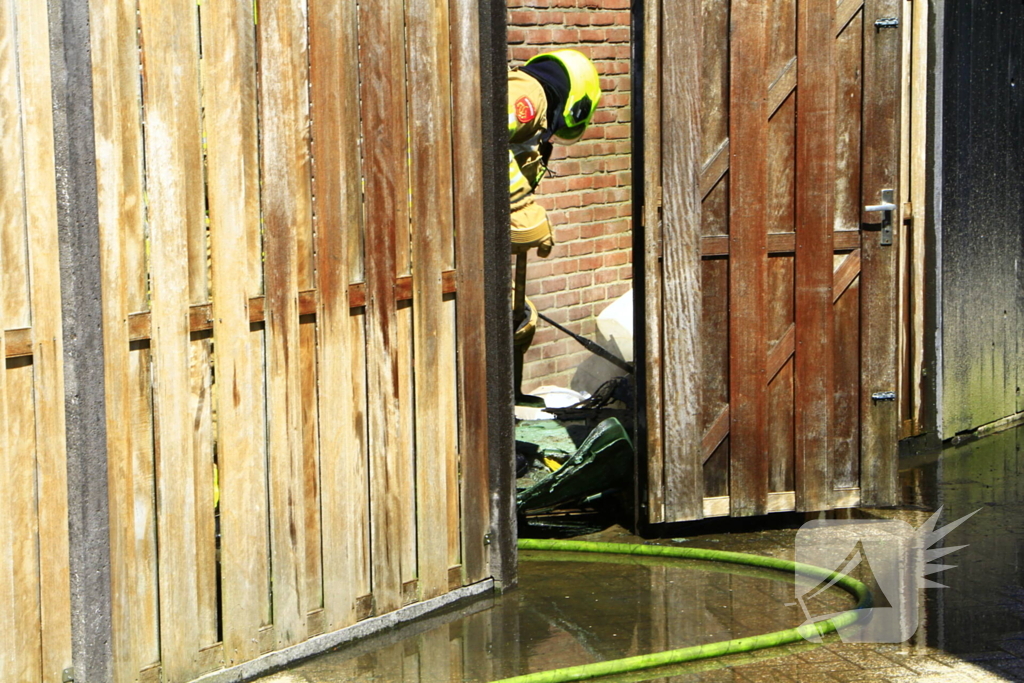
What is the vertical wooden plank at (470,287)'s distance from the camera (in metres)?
5.25

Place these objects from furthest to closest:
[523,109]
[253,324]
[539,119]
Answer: [539,119] → [523,109] → [253,324]

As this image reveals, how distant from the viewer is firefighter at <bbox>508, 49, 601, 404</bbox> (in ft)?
23.8

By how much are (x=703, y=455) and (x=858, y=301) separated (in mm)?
986

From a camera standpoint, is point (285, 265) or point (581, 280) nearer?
point (285, 265)

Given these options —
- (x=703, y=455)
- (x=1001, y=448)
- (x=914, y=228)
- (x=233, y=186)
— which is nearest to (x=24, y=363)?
(x=233, y=186)

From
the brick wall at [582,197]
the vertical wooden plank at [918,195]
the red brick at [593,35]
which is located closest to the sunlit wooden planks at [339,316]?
the vertical wooden plank at [918,195]

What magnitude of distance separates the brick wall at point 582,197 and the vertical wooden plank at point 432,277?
3.74m

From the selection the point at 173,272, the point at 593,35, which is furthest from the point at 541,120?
the point at 173,272

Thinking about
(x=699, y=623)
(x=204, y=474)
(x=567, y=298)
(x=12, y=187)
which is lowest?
(x=699, y=623)

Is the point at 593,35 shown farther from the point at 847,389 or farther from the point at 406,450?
the point at 406,450

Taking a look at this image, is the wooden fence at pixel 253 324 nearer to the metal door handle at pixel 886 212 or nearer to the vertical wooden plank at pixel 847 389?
the vertical wooden plank at pixel 847 389

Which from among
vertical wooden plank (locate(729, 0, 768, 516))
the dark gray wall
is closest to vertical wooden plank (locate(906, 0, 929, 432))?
the dark gray wall

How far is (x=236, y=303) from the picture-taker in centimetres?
455

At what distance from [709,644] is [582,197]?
5.02 meters
